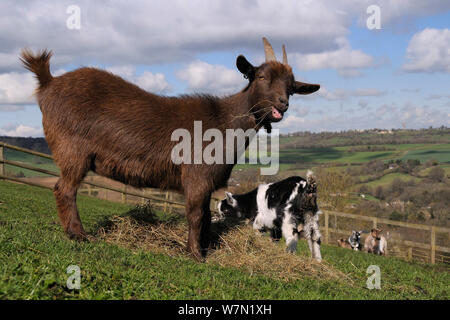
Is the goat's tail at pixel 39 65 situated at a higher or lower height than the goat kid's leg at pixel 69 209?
higher

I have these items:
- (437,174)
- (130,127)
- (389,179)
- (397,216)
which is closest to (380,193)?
(389,179)

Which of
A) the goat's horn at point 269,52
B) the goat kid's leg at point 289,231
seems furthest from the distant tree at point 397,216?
the goat's horn at point 269,52

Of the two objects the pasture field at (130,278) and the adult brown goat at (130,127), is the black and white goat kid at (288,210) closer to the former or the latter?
the pasture field at (130,278)

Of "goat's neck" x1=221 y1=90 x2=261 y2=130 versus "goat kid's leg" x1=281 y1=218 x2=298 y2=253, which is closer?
"goat's neck" x1=221 y1=90 x2=261 y2=130

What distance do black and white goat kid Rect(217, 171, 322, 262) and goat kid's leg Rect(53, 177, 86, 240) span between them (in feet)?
15.6

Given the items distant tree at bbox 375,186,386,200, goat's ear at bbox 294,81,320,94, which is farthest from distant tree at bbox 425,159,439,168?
goat's ear at bbox 294,81,320,94

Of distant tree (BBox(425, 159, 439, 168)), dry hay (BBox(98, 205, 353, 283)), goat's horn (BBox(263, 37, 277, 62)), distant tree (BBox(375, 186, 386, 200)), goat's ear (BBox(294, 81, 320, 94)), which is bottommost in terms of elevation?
distant tree (BBox(375, 186, 386, 200))

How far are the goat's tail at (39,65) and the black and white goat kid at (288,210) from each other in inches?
220

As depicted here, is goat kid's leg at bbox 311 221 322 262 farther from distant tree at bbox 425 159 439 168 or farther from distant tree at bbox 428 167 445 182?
distant tree at bbox 425 159 439 168

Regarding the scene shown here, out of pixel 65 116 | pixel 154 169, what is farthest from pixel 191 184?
pixel 65 116

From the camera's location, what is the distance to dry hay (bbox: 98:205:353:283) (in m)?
6.80

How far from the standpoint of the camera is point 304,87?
26.1 feet

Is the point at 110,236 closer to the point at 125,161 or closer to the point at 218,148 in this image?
the point at 125,161

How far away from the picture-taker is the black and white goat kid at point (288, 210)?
392 inches
